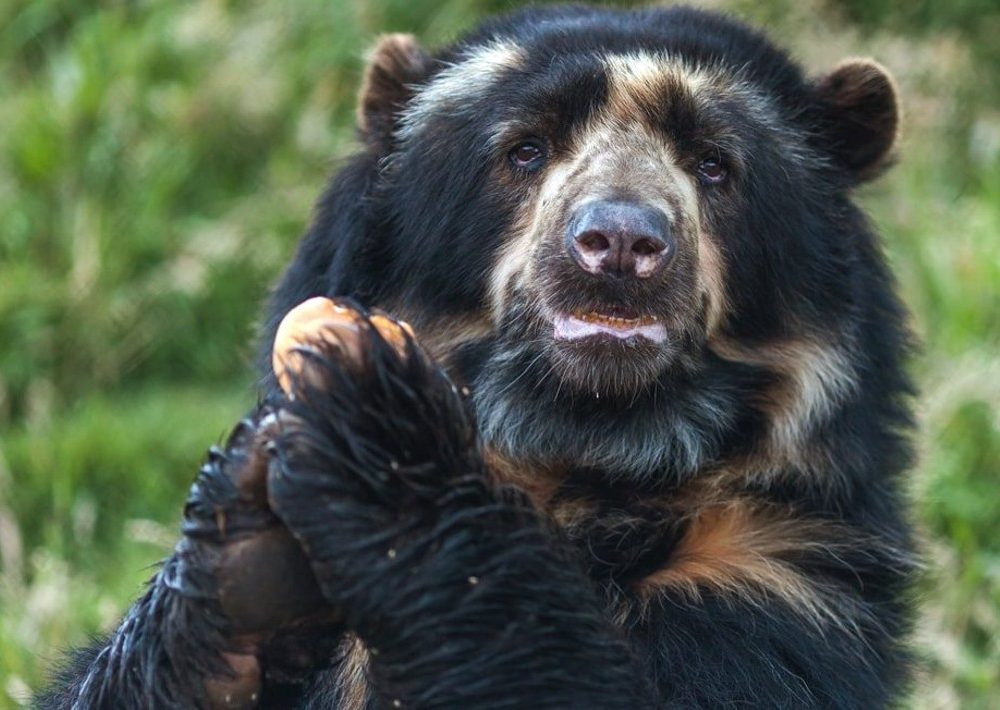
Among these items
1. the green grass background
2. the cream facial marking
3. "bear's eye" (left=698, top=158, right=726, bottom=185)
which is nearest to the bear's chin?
"bear's eye" (left=698, top=158, right=726, bottom=185)

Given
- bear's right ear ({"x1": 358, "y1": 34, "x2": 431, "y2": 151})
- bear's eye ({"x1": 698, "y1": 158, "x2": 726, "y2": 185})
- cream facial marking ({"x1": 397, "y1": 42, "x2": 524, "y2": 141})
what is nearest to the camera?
bear's eye ({"x1": 698, "y1": 158, "x2": 726, "y2": 185})

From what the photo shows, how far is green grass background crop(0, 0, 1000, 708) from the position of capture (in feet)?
27.1

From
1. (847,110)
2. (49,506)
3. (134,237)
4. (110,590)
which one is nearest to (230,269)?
(134,237)

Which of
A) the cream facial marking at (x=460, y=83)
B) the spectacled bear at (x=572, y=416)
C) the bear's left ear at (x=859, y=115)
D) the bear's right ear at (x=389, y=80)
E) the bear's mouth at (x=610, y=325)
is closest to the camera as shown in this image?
the spectacled bear at (x=572, y=416)

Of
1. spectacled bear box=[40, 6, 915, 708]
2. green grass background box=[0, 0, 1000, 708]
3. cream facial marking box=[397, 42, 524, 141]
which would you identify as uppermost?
cream facial marking box=[397, 42, 524, 141]

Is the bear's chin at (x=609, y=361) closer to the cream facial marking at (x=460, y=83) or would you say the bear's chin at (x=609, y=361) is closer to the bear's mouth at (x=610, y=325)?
the bear's mouth at (x=610, y=325)

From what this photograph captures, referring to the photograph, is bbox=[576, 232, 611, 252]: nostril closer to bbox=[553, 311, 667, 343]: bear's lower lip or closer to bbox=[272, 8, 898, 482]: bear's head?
bbox=[272, 8, 898, 482]: bear's head

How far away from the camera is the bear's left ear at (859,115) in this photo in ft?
18.9

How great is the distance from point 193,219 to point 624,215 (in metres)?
5.63

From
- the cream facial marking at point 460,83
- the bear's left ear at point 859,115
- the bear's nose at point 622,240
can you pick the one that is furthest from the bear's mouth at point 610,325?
the bear's left ear at point 859,115

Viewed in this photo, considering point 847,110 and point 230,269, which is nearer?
point 847,110

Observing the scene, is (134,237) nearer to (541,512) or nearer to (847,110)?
(847,110)

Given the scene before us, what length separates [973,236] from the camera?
8.88 meters

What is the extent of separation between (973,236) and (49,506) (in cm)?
468
